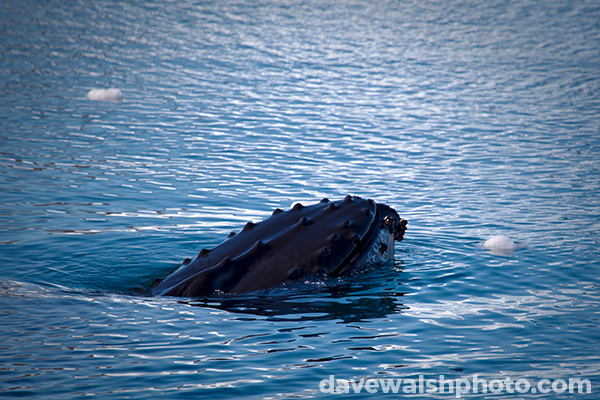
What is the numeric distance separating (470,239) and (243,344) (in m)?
5.59

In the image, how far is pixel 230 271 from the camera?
23.9ft

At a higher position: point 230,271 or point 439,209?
point 439,209

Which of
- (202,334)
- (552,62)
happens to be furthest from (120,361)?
(552,62)

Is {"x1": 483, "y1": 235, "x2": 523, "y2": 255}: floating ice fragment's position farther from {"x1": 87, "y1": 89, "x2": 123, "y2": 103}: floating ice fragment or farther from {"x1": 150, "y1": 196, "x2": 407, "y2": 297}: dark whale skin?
{"x1": 87, "y1": 89, "x2": 123, "y2": 103}: floating ice fragment

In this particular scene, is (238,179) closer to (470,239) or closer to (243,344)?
(470,239)

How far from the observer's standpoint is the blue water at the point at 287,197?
654 centimetres

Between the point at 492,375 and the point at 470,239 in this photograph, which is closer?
the point at 492,375

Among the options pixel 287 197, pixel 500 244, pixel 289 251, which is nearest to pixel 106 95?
pixel 287 197

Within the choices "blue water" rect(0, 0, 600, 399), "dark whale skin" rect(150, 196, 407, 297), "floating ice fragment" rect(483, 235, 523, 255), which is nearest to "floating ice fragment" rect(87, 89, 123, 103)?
"blue water" rect(0, 0, 600, 399)

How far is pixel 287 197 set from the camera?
1330cm

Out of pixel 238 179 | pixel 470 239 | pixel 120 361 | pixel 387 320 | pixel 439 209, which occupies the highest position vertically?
pixel 238 179

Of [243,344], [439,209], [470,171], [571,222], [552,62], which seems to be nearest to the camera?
[243,344]

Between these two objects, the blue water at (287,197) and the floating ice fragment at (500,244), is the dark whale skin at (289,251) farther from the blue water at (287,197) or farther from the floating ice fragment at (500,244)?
the floating ice fragment at (500,244)

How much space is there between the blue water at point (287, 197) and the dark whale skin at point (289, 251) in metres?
0.23
